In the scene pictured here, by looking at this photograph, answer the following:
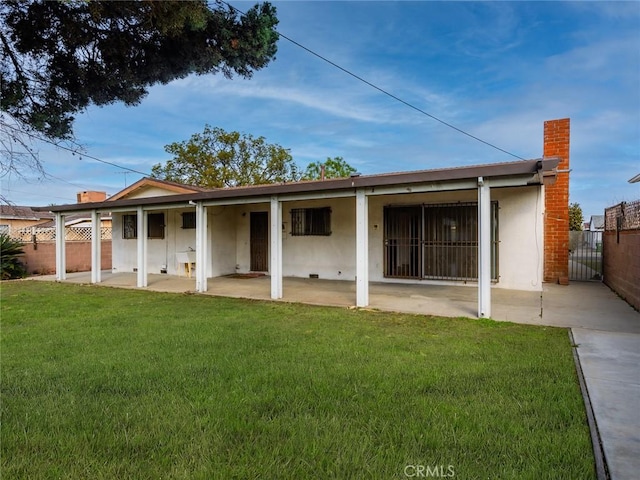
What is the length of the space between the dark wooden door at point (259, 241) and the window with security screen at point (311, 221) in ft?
3.83

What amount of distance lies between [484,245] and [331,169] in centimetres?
3094

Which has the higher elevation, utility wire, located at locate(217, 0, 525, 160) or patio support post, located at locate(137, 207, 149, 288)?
utility wire, located at locate(217, 0, 525, 160)

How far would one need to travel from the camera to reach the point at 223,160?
31719mm

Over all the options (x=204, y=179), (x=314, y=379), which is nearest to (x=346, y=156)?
(x=204, y=179)

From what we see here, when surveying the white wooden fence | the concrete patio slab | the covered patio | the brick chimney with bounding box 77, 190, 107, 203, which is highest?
the brick chimney with bounding box 77, 190, 107, 203

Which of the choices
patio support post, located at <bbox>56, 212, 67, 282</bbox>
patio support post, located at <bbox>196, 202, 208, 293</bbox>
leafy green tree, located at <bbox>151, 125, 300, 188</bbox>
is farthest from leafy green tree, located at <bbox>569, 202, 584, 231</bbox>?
patio support post, located at <bbox>56, 212, 67, 282</bbox>

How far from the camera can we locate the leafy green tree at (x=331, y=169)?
35.9 metres

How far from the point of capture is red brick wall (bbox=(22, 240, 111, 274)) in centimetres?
1568

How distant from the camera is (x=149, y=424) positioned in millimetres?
2873

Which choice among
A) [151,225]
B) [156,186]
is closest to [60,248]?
[151,225]

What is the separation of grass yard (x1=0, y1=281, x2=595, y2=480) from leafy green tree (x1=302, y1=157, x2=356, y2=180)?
3070cm

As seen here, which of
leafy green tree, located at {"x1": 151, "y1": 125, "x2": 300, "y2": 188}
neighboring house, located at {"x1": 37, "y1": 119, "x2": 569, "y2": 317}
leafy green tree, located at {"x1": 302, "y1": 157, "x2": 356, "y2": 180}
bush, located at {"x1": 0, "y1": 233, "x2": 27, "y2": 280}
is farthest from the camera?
leafy green tree, located at {"x1": 302, "y1": 157, "x2": 356, "y2": 180}

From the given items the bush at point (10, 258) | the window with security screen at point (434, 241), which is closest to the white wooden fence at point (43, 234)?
the bush at point (10, 258)

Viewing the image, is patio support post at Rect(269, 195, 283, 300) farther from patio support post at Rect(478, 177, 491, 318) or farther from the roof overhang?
patio support post at Rect(478, 177, 491, 318)
